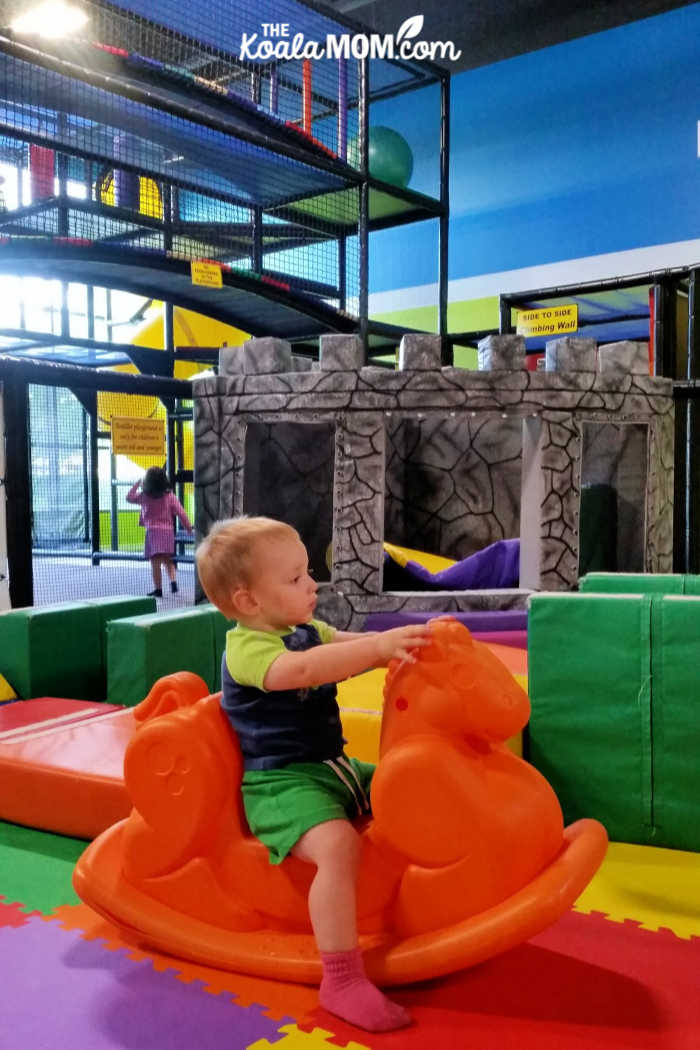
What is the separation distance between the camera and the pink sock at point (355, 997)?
5.24 feet

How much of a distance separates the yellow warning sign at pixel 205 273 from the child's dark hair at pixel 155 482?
2368 mm

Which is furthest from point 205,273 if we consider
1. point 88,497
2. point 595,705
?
point 88,497

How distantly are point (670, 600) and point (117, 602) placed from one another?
219 centimetres

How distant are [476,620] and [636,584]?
54.5 inches

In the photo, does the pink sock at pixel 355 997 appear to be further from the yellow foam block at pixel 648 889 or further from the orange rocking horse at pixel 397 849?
the yellow foam block at pixel 648 889

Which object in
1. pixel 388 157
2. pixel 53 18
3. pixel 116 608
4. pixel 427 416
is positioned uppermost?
pixel 388 157

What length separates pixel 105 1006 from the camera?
5.62 feet

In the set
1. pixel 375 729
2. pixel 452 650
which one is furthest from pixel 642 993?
pixel 375 729

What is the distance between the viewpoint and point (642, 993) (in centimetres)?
175

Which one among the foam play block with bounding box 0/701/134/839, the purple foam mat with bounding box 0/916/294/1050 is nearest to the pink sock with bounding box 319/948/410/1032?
the purple foam mat with bounding box 0/916/294/1050

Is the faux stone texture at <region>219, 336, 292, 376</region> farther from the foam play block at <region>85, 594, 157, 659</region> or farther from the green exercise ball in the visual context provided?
the green exercise ball

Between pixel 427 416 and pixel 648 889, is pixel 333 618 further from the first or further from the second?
pixel 648 889

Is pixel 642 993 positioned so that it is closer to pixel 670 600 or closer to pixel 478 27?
pixel 670 600

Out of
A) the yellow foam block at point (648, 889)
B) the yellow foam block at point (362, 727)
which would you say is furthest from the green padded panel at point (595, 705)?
the yellow foam block at point (362, 727)
